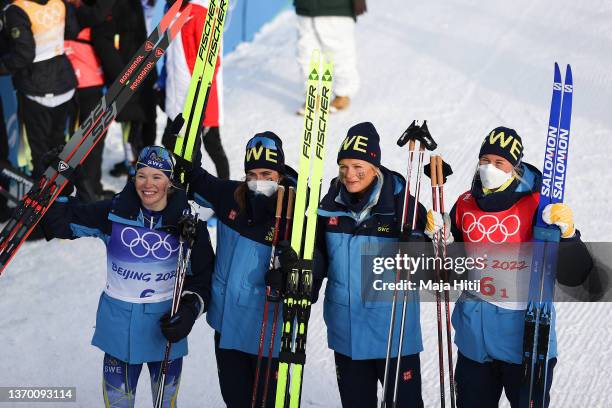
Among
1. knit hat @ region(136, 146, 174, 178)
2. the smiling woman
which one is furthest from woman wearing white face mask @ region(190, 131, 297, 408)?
knit hat @ region(136, 146, 174, 178)

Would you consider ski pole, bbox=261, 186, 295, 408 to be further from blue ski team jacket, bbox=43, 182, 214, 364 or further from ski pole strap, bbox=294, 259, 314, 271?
blue ski team jacket, bbox=43, 182, 214, 364

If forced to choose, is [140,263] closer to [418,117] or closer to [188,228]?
[188,228]

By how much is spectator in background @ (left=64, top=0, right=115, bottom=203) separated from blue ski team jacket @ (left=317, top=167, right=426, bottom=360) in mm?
3079

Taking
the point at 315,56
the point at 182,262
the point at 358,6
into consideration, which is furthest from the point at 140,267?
the point at 358,6

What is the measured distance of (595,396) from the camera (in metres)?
4.59

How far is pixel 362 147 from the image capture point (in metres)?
3.64

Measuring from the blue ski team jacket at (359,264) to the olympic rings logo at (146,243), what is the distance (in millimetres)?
722

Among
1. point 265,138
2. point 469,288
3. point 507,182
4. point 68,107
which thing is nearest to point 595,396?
point 469,288

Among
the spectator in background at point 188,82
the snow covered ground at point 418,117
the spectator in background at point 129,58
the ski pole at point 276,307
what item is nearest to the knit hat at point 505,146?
the ski pole at point 276,307

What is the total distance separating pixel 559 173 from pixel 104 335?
85.0 inches

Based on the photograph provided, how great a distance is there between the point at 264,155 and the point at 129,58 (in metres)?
3.49

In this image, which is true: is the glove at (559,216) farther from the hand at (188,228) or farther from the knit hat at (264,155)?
the hand at (188,228)

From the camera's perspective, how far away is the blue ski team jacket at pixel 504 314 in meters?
3.52

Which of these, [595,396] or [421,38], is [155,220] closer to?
[595,396]
